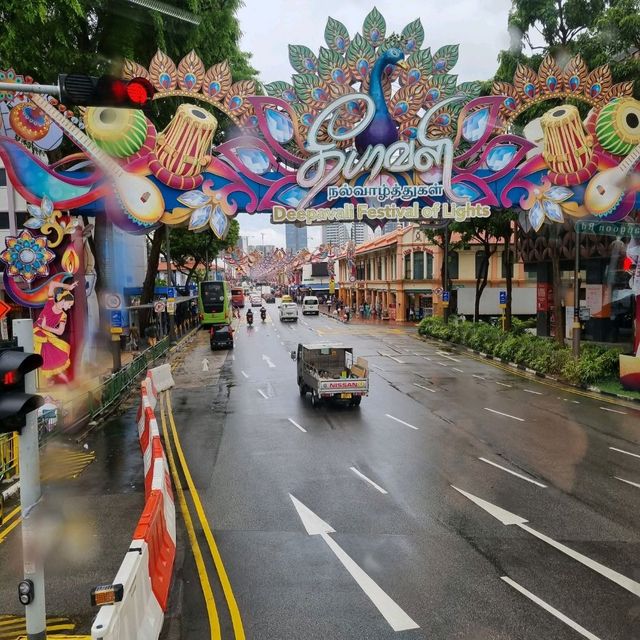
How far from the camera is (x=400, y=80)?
2017 cm

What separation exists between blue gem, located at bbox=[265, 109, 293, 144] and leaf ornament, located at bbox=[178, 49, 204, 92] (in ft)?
7.77

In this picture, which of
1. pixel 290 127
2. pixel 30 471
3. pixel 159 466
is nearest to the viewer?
pixel 30 471

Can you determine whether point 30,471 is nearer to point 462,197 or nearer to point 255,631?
point 255,631

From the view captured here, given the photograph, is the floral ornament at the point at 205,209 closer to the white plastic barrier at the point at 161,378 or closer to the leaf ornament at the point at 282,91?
the leaf ornament at the point at 282,91

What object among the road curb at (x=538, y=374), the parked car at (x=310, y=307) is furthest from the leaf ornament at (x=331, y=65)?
the parked car at (x=310, y=307)

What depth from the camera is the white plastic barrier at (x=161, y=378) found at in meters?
25.3

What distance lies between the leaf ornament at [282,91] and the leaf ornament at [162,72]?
3023 mm

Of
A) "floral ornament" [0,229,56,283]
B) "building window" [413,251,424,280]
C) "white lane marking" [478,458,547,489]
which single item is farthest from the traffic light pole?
"building window" [413,251,424,280]

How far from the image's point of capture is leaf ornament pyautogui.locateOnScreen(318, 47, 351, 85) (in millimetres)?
19516

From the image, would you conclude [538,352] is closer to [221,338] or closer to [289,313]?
[221,338]

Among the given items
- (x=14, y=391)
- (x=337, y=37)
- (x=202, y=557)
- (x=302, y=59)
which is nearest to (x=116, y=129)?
(x=302, y=59)

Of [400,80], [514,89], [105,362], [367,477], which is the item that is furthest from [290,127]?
[105,362]

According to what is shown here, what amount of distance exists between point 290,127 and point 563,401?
1484 cm

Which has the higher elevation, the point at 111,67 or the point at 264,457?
the point at 111,67
